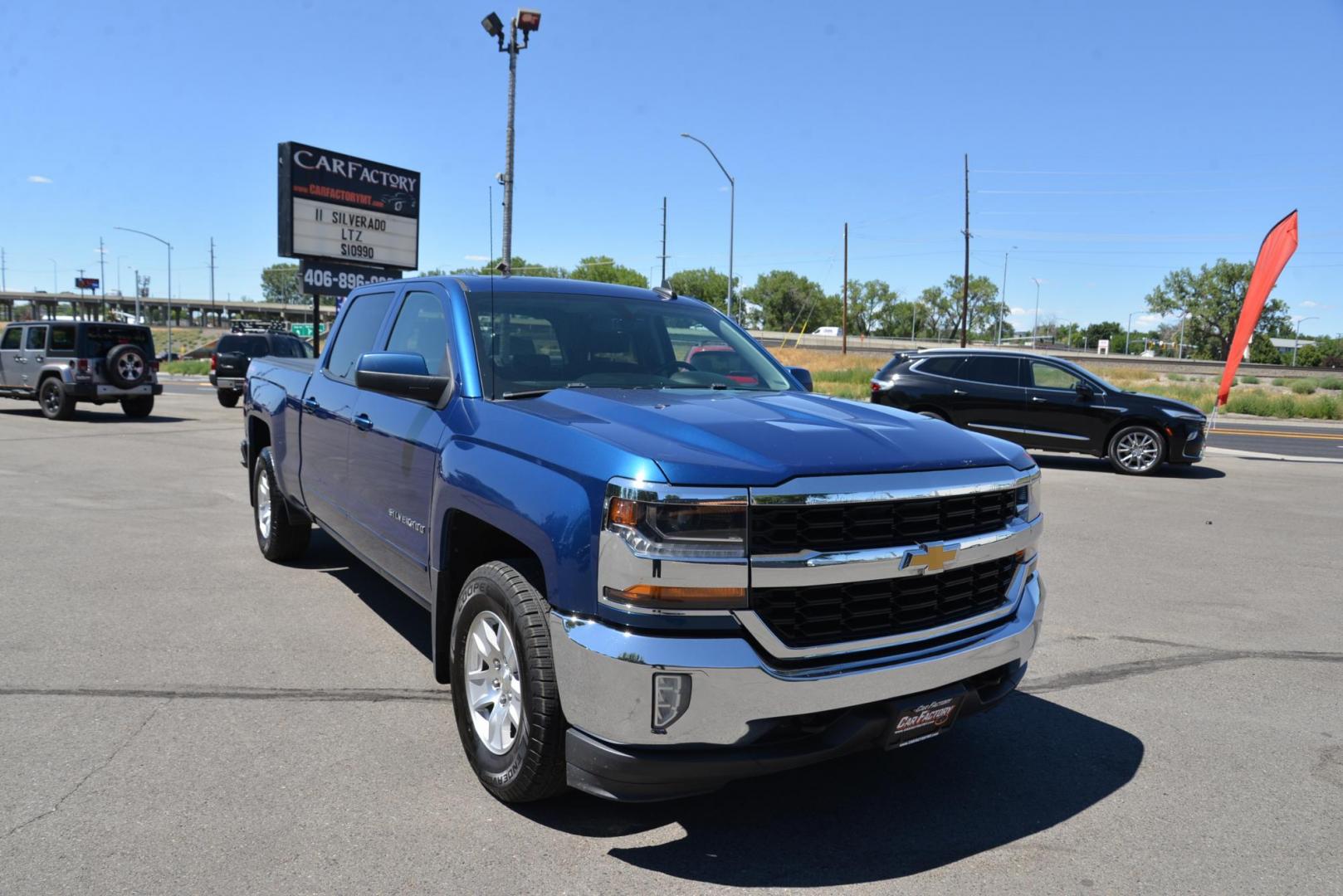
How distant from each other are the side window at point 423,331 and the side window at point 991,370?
440 inches

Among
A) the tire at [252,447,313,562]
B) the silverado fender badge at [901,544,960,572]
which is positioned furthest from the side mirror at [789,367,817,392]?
the tire at [252,447,313,562]

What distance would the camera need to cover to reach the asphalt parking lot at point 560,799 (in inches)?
114

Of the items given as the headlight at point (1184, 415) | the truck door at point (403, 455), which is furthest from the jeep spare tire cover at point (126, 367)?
the headlight at point (1184, 415)

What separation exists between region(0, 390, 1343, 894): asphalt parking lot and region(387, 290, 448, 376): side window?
1.57 m

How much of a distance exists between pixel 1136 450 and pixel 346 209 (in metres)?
20.9

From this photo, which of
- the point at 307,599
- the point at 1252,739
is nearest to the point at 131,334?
the point at 307,599

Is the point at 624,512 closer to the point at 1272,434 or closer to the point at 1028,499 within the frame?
the point at 1028,499

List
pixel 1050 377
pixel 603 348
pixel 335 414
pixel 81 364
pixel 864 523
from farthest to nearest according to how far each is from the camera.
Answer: pixel 81 364 → pixel 1050 377 → pixel 335 414 → pixel 603 348 → pixel 864 523

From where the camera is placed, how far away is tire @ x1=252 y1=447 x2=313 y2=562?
652cm

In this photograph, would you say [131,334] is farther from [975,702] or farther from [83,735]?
[975,702]

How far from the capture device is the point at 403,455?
404cm

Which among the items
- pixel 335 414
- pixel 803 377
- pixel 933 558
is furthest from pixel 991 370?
pixel 933 558

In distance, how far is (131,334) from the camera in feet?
59.8

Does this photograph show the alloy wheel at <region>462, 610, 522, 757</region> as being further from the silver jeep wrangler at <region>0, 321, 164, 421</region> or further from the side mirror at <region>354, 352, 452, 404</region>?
the silver jeep wrangler at <region>0, 321, 164, 421</region>
